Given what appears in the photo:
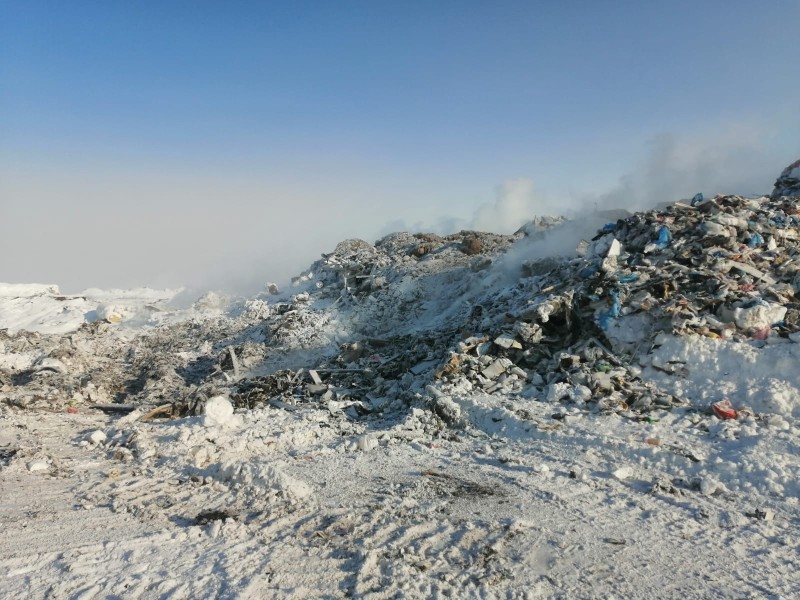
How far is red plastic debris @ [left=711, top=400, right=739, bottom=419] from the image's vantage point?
5.87 metres

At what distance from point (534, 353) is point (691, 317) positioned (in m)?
2.30

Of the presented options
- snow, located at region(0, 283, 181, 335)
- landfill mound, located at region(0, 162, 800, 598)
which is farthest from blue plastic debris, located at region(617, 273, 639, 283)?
snow, located at region(0, 283, 181, 335)

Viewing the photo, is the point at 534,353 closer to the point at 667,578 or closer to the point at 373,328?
the point at 667,578

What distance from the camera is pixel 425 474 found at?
5094 mm

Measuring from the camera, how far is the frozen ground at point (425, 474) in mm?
3383

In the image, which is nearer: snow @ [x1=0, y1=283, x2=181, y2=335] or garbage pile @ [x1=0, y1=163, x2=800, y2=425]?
garbage pile @ [x1=0, y1=163, x2=800, y2=425]

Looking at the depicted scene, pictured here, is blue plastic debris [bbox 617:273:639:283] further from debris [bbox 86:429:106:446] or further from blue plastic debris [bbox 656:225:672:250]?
debris [bbox 86:429:106:446]

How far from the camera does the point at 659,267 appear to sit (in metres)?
8.92

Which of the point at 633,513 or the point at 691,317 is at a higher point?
the point at 691,317

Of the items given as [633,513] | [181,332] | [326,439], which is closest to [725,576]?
[633,513]

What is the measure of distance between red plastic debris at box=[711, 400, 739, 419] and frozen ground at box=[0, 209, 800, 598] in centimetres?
11

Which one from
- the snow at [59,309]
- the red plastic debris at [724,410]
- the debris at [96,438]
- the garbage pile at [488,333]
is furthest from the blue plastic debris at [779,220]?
the snow at [59,309]

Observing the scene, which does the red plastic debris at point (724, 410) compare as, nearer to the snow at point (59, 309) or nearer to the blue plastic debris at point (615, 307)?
the blue plastic debris at point (615, 307)

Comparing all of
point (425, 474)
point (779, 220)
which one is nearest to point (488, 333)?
point (425, 474)
